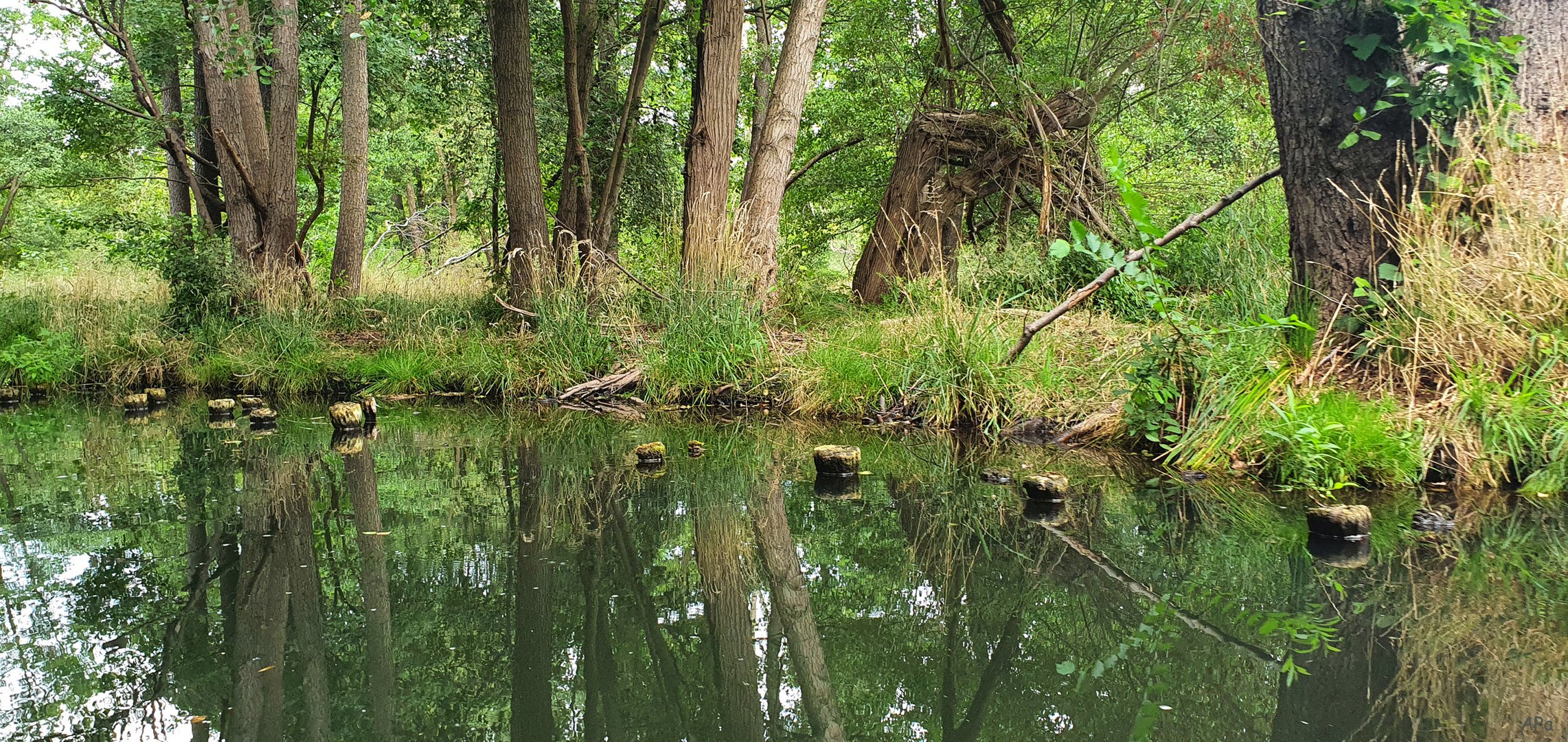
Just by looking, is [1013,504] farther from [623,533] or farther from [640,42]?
[640,42]

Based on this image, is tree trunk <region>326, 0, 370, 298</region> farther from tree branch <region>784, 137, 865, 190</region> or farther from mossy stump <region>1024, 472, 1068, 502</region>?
mossy stump <region>1024, 472, 1068, 502</region>

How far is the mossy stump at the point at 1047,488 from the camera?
331 cm

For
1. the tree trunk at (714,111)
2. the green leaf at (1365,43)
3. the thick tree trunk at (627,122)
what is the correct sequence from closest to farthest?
the green leaf at (1365,43) < the tree trunk at (714,111) < the thick tree trunk at (627,122)

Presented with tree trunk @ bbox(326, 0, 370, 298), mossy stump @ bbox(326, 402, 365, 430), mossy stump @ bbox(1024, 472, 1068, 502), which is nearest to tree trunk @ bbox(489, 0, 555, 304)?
mossy stump @ bbox(326, 402, 365, 430)

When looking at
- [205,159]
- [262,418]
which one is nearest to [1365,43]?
[262,418]

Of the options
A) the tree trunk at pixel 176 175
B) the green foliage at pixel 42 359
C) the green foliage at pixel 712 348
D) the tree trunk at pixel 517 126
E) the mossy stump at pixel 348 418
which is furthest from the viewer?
the tree trunk at pixel 176 175

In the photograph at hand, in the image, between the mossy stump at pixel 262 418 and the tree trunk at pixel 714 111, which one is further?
the tree trunk at pixel 714 111

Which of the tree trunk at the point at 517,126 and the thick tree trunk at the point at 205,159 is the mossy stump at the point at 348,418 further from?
the thick tree trunk at the point at 205,159

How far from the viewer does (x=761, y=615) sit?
224cm

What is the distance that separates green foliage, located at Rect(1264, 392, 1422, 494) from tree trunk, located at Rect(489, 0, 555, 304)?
6.22 metres

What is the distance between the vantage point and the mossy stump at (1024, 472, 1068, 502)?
3.31 meters

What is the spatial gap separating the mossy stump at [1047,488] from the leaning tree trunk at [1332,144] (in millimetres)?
1381

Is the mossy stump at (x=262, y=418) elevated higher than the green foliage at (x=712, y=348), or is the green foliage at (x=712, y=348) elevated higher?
the green foliage at (x=712, y=348)

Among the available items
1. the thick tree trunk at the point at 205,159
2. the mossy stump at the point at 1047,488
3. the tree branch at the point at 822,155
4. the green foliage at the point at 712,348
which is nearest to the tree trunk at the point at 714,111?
the green foliage at the point at 712,348
